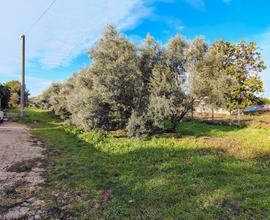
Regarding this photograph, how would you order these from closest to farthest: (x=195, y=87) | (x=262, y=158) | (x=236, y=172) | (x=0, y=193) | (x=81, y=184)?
(x=0, y=193) < (x=81, y=184) < (x=236, y=172) < (x=262, y=158) < (x=195, y=87)

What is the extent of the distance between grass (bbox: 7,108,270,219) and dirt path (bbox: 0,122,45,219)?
0.84ft

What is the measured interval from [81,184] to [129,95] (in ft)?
22.4

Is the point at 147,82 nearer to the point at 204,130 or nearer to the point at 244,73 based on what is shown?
the point at 204,130

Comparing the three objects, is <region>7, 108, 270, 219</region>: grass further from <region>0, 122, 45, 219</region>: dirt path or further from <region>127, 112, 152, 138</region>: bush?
<region>127, 112, 152, 138</region>: bush

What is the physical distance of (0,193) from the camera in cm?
399

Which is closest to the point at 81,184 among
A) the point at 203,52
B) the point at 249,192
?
the point at 249,192

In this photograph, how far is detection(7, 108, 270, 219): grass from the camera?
341 centimetres

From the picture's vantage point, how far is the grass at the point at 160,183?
341 centimetres

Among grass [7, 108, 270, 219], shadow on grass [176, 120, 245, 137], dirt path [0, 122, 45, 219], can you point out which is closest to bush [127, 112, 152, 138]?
grass [7, 108, 270, 219]

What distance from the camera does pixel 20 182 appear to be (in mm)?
4613

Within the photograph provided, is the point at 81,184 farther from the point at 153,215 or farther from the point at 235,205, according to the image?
the point at 235,205

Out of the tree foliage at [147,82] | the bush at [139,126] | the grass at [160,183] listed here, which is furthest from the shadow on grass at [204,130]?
Answer: the grass at [160,183]

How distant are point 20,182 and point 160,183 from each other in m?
3.26

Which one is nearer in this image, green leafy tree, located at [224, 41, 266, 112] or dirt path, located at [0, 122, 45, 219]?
dirt path, located at [0, 122, 45, 219]
